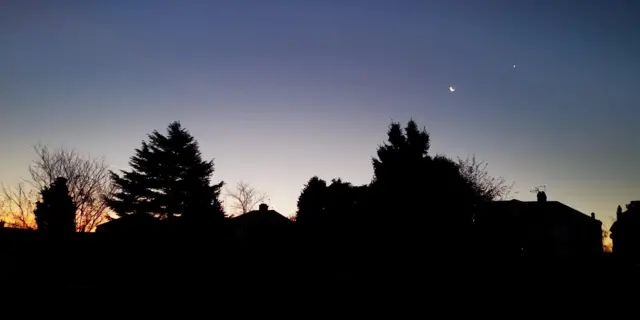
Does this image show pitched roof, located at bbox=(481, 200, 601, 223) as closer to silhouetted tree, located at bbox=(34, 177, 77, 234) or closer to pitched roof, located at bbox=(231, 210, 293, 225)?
pitched roof, located at bbox=(231, 210, 293, 225)

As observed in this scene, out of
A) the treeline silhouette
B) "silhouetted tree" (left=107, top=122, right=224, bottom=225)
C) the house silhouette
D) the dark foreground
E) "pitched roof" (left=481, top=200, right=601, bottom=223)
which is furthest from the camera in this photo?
"pitched roof" (left=481, top=200, right=601, bottom=223)

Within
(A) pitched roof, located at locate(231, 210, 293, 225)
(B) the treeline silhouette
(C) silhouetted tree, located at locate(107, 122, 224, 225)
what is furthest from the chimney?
(C) silhouetted tree, located at locate(107, 122, 224, 225)

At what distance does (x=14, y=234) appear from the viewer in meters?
22.0

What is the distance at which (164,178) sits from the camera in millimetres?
35156

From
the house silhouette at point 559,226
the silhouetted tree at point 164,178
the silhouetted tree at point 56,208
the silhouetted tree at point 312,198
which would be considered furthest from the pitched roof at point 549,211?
the silhouetted tree at point 56,208

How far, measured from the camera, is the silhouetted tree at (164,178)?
3434 cm

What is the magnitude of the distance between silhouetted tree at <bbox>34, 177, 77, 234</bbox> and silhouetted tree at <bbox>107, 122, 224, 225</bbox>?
6504mm

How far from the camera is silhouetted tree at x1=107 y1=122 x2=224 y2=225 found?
113 ft

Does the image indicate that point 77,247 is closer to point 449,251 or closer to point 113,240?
point 113,240

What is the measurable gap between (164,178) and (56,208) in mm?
12598

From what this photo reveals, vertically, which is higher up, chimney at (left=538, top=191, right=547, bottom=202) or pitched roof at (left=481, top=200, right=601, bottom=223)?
chimney at (left=538, top=191, right=547, bottom=202)

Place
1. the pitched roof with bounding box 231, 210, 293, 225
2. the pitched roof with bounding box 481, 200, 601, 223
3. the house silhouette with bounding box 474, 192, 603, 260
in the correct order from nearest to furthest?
the house silhouette with bounding box 474, 192, 603, 260 → the pitched roof with bounding box 481, 200, 601, 223 → the pitched roof with bounding box 231, 210, 293, 225

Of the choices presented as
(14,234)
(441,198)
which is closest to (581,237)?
(441,198)

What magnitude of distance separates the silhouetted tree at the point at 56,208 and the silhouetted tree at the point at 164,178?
6504mm
